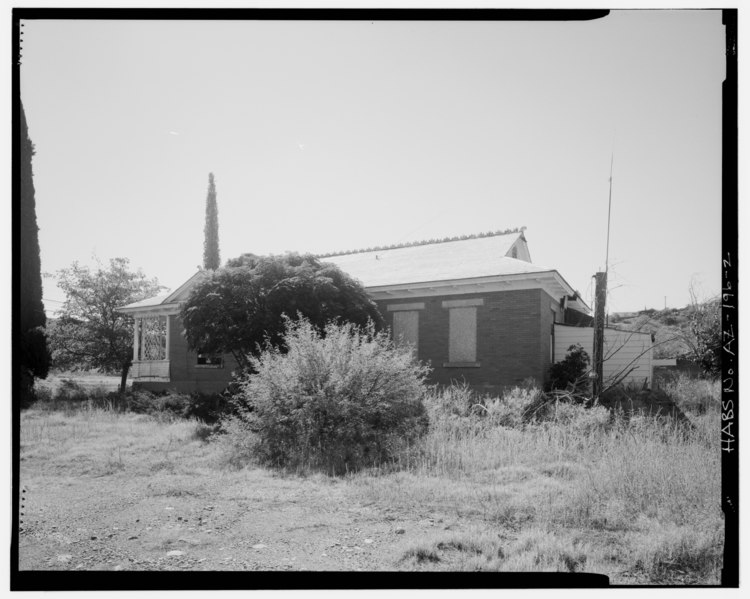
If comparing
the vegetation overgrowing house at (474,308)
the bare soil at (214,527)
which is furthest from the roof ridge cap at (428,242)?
the bare soil at (214,527)

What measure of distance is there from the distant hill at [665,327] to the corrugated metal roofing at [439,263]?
15.8ft

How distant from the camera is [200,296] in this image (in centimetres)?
1539

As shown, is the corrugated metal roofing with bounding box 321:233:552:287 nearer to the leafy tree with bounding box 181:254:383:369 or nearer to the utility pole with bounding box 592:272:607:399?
the leafy tree with bounding box 181:254:383:369

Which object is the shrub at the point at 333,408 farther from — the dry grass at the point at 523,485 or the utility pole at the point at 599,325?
the utility pole at the point at 599,325

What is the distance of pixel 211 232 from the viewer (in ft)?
127

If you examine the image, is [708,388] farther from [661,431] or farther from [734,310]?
[734,310]

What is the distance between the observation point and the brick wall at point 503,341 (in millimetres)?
15672

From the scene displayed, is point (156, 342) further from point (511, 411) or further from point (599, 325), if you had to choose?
point (599, 325)

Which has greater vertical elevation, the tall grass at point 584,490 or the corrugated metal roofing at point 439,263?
the corrugated metal roofing at point 439,263

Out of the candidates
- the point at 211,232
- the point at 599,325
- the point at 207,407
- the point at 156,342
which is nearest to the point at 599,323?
the point at 599,325

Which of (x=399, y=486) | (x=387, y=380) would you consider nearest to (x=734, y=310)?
(x=399, y=486)

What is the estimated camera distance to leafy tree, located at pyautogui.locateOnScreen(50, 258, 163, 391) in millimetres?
24781

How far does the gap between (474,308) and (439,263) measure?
284cm

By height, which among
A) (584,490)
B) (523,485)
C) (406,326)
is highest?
(406,326)
